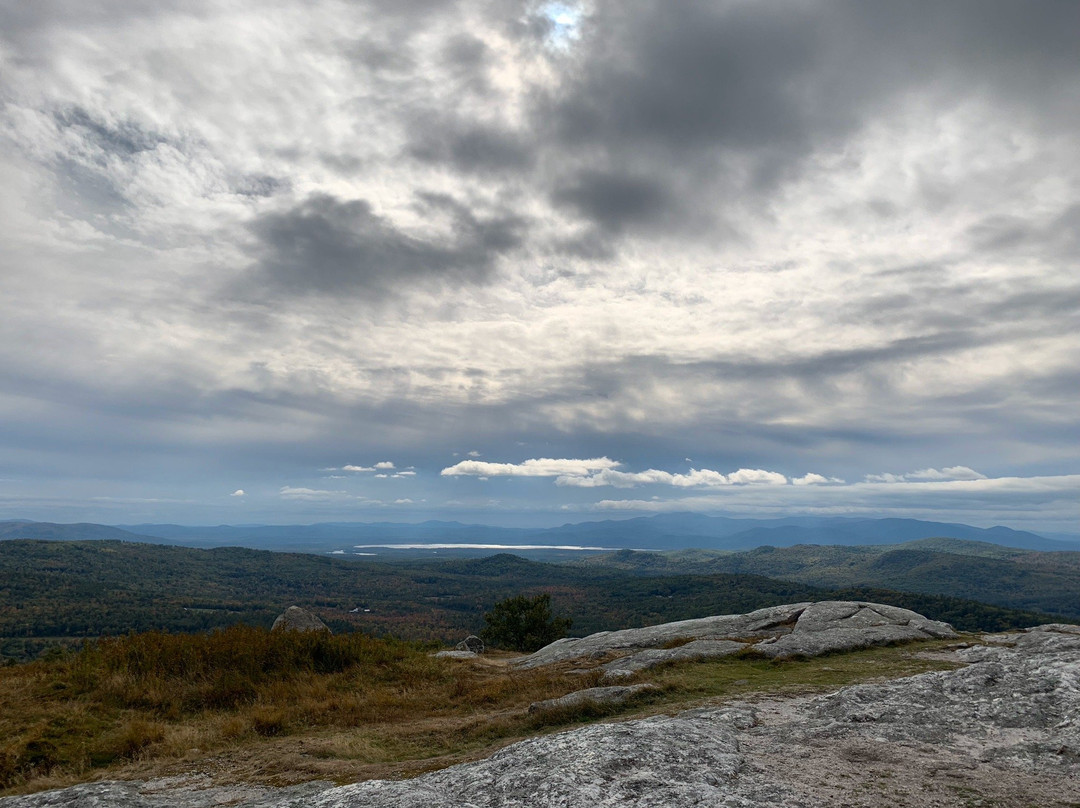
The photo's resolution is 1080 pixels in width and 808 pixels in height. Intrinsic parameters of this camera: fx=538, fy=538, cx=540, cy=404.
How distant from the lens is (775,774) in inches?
265

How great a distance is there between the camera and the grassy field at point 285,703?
1052 cm

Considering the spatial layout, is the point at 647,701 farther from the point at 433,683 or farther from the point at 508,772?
the point at 433,683

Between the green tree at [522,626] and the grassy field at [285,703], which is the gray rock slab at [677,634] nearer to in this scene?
the grassy field at [285,703]

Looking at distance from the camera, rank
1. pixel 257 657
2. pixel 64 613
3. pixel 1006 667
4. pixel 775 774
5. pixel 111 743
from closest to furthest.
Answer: pixel 775 774 < pixel 1006 667 < pixel 111 743 < pixel 257 657 < pixel 64 613

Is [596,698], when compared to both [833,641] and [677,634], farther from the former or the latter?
[677,634]

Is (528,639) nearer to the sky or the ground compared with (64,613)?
nearer to the sky

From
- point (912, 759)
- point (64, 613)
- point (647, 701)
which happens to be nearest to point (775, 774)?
point (912, 759)

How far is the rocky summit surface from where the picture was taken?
19.9 feet

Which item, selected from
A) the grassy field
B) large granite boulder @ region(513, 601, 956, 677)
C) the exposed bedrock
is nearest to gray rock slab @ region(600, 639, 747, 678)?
large granite boulder @ region(513, 601, 956, 677)

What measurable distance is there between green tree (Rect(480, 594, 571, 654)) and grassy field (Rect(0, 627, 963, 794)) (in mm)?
33520

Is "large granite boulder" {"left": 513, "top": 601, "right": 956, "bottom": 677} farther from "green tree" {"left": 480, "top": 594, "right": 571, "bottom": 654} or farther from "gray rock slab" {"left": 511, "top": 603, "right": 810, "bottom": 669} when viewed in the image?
"green tree" {"left": 480, "top": 594, "right": 571, "bottom": 654}

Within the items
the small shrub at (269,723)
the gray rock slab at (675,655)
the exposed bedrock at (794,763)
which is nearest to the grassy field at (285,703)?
the small shrub at (269,723)

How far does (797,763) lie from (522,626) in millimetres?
50292

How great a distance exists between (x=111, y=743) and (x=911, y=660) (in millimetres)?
21401
